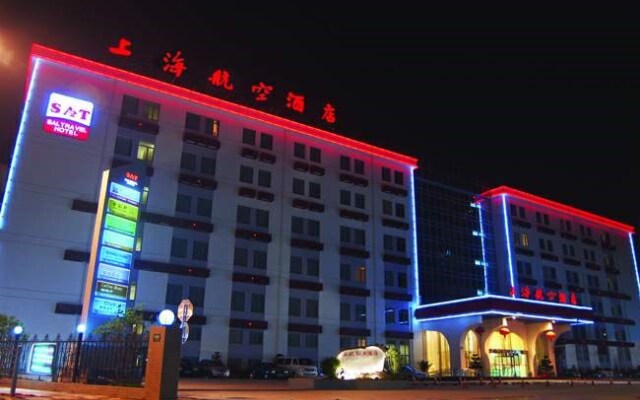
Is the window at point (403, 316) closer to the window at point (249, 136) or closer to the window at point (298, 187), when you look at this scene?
the window at point (298, 187)

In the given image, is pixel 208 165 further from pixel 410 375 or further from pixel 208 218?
pixel 410 375

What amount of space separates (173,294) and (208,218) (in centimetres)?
603

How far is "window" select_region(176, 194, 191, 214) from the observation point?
1462 inches

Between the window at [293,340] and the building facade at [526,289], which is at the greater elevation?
the building facade at [526,289]

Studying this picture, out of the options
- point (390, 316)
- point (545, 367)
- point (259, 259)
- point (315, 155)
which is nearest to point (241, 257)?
point (259, 259)

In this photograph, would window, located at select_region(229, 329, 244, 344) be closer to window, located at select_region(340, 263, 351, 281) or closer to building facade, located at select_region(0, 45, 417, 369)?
building facade, located at select_region(0, 45, 417, 369)

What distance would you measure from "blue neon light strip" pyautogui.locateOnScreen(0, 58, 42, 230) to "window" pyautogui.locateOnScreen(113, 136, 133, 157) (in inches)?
219

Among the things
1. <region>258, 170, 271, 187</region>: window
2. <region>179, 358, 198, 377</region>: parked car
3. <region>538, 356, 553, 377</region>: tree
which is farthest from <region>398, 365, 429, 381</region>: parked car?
<region>258, 170, 271, 187</region>: window

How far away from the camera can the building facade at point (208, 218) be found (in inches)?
1234

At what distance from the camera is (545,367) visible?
142ft

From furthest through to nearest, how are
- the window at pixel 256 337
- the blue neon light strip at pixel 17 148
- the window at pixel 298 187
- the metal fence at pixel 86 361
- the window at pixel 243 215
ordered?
the window at pixel 298 187 → the window at pixel 243 215 → the window at pixel 256 337 → the blue neon light strip at pixel 17 148 → the metal fence at pixel 86 361

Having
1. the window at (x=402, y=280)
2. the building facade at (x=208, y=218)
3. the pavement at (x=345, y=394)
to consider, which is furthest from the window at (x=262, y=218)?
the pavement at (x=345, y=394)

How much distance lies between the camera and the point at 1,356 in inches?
760

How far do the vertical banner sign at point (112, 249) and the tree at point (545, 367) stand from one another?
34.8 meters
